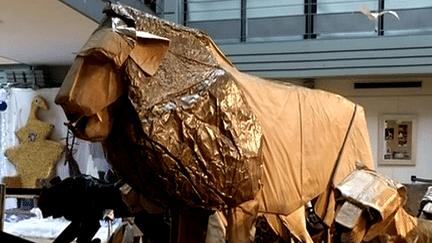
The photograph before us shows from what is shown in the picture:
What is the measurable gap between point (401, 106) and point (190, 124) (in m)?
4.27

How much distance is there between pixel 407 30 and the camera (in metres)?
4.48

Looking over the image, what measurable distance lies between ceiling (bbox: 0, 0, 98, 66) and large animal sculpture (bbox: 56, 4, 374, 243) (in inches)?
77.6

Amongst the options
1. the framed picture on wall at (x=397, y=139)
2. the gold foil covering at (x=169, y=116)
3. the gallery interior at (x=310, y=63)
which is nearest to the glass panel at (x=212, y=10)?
the gallery interior at (x=310, y=63)

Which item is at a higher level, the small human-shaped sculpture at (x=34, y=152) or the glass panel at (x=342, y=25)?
the glass panel at (x=342, y=25)

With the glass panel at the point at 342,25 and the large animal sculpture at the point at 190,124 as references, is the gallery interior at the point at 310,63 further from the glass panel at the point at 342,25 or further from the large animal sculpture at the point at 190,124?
the large animal sculpture at the point at 190,124

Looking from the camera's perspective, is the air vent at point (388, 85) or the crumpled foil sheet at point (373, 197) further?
the air vent at point (388, 85)

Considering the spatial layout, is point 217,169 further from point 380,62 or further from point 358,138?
point 380,62

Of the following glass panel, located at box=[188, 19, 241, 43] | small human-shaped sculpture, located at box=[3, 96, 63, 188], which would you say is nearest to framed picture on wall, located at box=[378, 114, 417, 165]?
glass panel, located at box=[188, 19, 241, 43]

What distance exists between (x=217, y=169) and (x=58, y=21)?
2.47 meters

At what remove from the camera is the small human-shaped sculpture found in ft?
14.9

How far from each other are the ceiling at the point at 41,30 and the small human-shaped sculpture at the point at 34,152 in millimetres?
581

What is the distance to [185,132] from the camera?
3.18ft

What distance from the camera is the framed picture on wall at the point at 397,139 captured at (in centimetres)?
478

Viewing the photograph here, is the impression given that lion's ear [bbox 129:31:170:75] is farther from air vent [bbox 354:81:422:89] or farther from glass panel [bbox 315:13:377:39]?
air vent [bbox 354:81:422:89]
